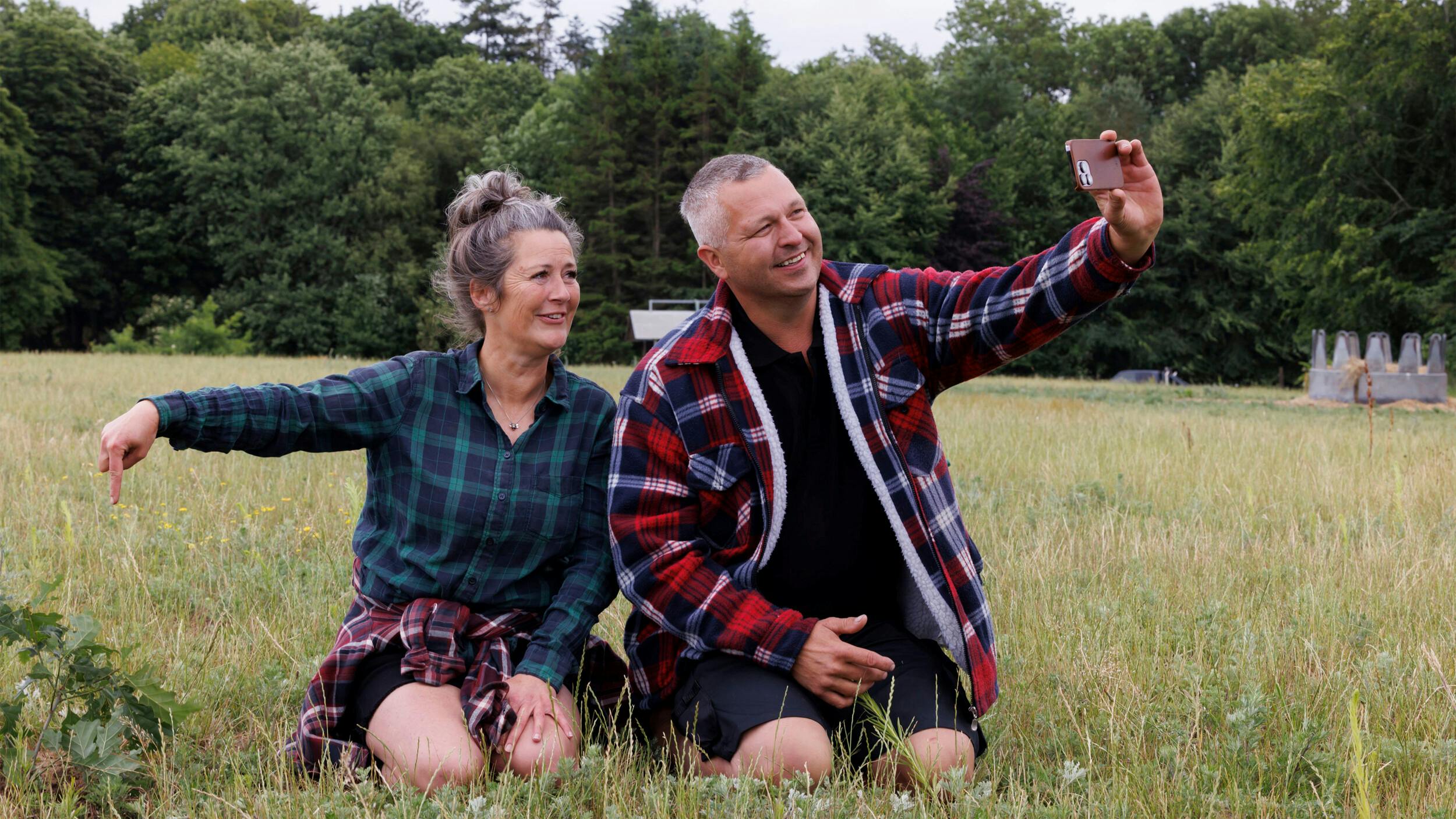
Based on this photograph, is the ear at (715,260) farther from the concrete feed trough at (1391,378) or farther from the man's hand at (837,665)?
the concrete feed trough at (1391,378)

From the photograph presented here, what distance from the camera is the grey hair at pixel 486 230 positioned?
3.50 m

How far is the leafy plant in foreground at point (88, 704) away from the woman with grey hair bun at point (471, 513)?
0.39 metres

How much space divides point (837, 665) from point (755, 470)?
555 mm

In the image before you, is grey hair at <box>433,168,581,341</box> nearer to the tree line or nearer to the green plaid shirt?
the green plaid shirt

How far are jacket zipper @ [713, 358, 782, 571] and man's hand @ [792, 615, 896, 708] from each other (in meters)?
0.25

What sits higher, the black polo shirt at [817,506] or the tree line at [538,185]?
the tree line at [538,185]

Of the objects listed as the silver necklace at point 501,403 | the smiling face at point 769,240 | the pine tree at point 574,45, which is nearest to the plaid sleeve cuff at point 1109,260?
the smiling face at point 769,240

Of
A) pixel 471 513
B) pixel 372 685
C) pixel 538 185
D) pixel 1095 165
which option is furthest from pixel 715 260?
pixel 538 185

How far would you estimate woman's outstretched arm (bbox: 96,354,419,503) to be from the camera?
278 cm

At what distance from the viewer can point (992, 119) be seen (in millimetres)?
54656

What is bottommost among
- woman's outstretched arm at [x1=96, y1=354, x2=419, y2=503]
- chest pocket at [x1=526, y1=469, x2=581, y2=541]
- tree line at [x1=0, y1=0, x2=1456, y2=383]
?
chest pocket at [x1=526, y1=469, x2=581, y2=541]

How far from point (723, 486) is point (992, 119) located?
5472 cm

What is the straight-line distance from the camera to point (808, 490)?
3.22m

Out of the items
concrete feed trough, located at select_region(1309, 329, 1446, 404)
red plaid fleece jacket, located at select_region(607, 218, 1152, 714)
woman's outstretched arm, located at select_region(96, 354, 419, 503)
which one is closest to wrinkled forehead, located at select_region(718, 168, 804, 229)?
red plaid fleece jacket, located at select_region(607, 218, 1152, 714)
